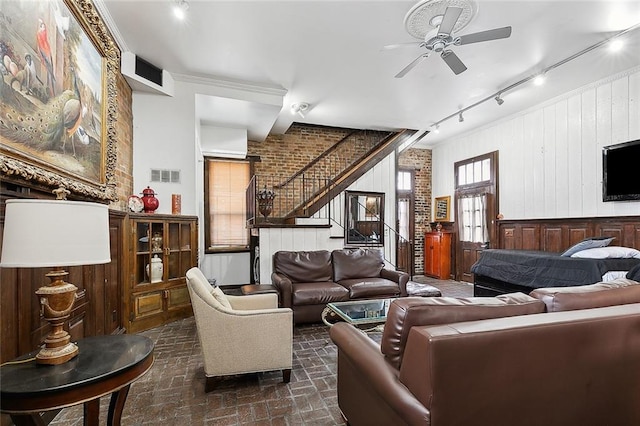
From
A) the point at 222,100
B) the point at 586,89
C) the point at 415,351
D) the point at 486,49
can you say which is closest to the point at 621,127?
the point at 586,89

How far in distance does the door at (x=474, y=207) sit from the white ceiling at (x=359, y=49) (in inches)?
61.2

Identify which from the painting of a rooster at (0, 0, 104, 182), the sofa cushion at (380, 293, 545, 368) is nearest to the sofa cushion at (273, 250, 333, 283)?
the painting of a rooster at (0, 0, 104, 182)

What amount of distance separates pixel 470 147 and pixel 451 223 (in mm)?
1882

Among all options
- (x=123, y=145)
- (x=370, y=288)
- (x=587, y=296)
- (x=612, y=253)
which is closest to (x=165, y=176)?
(x=123, y=145)

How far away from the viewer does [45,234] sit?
49.9 inches

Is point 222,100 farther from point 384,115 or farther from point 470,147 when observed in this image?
point 470,147

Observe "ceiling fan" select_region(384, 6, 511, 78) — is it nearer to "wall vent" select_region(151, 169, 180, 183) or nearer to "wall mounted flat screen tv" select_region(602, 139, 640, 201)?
"wall mounted flat screen tv" select_region(602, 139, 640, 201)

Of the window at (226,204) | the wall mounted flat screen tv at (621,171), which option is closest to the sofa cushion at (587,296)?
the wall mounted flat screen tv at (621,171)

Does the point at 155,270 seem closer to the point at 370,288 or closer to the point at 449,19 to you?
the point at 370,288

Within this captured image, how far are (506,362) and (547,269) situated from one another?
3.74m

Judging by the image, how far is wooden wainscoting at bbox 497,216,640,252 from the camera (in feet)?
14.0

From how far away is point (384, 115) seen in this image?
20.4 feet

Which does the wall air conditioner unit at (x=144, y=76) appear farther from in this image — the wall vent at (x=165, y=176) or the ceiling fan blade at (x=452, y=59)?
the ceiling fan blade at (x=452, y=59)

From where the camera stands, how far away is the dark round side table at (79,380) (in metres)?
1.20
